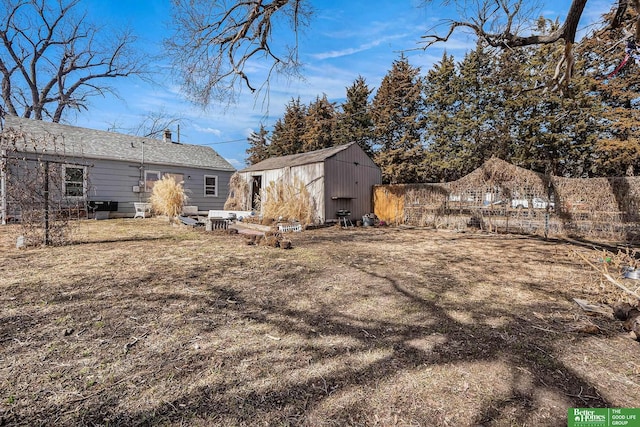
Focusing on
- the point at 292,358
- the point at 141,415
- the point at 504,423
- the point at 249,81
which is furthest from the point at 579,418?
the point at 249,81

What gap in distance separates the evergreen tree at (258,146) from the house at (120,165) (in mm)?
11629

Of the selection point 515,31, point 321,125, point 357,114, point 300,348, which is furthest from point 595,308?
point 321,125

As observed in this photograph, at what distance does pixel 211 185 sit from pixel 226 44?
420 inches

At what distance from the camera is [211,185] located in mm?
15562

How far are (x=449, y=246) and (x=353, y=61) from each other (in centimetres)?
539

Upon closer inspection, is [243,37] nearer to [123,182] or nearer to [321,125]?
[123,182]

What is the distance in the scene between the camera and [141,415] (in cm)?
146

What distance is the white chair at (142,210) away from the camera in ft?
40.6

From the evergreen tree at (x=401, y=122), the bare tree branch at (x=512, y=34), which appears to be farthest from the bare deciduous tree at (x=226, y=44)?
the evergreen tree at (x=401, y=122)

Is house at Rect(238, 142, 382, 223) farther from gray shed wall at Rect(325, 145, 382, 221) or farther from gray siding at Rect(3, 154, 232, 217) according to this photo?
gray siding at Rect(3, 154, 232, 217)

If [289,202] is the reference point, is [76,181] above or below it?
above

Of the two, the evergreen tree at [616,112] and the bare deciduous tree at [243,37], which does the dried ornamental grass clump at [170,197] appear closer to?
the bare deciduous tree at [243,37]

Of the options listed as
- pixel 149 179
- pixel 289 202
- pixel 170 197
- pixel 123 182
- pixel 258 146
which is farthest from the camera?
pixel 258 146

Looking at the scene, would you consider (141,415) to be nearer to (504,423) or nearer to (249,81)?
(504,423)
